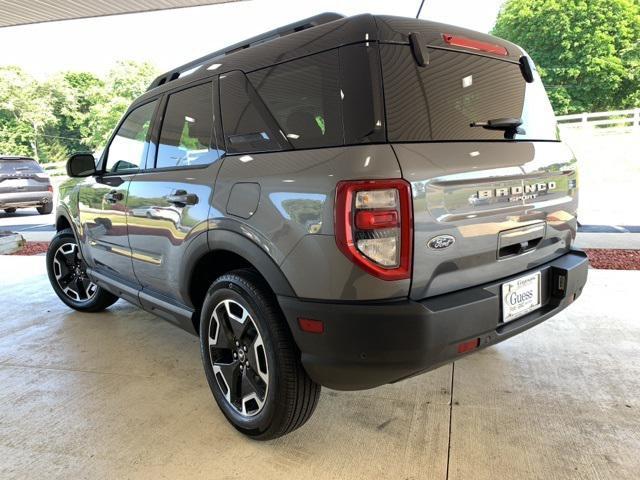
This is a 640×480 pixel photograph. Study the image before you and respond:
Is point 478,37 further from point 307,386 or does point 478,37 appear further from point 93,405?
point 93,405

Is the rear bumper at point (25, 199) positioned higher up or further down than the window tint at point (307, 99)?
further down

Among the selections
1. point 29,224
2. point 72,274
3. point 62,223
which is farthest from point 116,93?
point 72,274

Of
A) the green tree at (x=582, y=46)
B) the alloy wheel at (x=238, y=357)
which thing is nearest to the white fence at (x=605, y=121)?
the green tree at (x=582, y=46)

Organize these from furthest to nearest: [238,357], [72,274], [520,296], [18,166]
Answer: [18,166], [72,274], [238,357], [520,296]

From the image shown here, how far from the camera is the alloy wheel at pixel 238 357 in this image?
2156 millimetres

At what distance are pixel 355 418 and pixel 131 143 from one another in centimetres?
234

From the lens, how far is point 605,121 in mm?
18828

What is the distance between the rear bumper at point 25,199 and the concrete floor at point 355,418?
32.7ft

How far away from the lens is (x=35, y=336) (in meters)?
3.76

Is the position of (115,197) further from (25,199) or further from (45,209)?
(45,209)

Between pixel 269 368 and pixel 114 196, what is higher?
pixel 114 196

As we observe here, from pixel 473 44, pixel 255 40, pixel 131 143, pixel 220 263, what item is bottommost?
pixel 220 263

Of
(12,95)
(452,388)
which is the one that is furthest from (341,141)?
(12,95)

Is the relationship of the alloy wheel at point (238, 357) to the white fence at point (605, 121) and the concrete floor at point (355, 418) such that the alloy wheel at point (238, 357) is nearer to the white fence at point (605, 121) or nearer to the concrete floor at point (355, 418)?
the concrete floor at point (355, 418)
